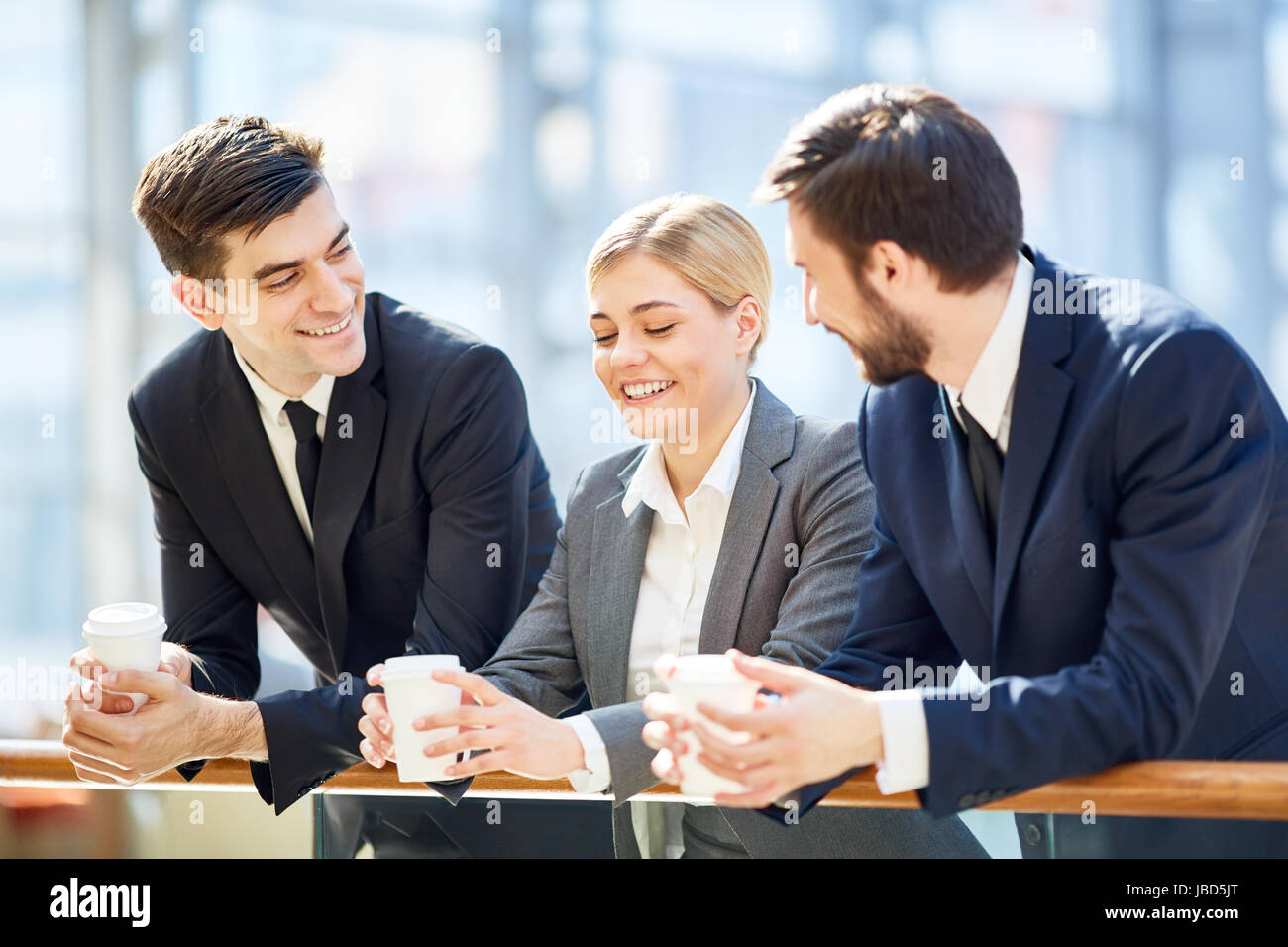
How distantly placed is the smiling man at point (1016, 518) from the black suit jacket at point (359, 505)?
0.87 m

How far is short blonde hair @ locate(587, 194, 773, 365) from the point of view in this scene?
242 centimetres

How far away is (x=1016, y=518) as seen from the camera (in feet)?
5.90

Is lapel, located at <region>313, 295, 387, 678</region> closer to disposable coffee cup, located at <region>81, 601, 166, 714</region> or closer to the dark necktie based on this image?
the dark necktie

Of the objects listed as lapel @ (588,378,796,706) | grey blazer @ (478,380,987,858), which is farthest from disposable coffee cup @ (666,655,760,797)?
lapel @ (588,378,796,706)

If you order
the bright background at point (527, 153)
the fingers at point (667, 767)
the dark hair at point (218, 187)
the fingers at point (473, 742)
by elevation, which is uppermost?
the bright background at point (527, 153)

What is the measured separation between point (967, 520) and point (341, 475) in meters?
1.32

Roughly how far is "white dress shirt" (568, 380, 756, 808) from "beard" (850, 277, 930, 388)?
553 millimetres

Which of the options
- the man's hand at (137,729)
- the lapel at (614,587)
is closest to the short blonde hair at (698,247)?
the lapel at (614,587)

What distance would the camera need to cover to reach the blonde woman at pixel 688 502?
7.50 ft

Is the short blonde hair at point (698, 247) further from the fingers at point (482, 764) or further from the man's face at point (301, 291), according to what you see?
the fingers at point (482, 764)

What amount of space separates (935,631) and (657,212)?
0.93 m

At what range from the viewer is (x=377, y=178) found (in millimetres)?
5539

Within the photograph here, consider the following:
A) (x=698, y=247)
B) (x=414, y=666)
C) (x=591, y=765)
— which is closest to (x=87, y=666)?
(x=414, y=666)
